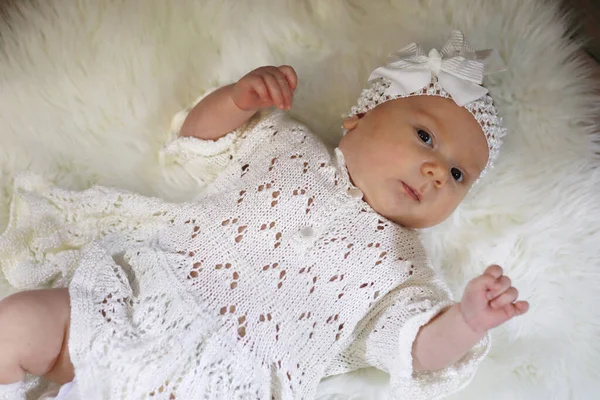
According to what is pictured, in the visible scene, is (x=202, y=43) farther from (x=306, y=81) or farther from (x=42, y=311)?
(x=42, y=311)

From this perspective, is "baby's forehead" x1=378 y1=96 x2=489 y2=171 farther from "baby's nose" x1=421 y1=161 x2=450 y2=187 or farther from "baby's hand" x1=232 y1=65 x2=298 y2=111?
"baby's hand" x1=232 y1=65 x2=298 y2=111

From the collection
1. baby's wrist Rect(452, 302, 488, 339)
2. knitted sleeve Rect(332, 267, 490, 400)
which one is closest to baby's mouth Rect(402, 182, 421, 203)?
knitted sleeve Rect(332, 267, 490, 400)

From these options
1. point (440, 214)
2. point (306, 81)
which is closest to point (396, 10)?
point (306, 81)

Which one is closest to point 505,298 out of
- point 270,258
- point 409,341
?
point 409,341

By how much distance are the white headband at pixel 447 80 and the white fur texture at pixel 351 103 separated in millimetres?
104

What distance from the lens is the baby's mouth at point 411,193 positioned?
1.16 meters

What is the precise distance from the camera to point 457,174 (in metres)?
1.19

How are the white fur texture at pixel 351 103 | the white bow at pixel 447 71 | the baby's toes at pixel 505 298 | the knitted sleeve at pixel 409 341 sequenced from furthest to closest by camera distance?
the white fur texture at pixel 351 103 → the white bow at pixel 447 71 → the knitted sleeve at pixel 409 341 → the baby's toes at pixel 505 298

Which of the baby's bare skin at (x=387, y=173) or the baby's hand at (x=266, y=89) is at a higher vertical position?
the baby's hand at (x=266, y=89)

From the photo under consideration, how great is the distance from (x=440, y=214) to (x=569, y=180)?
0.30 m

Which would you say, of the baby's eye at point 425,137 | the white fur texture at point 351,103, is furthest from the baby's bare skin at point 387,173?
the white fur texture at point 351,103

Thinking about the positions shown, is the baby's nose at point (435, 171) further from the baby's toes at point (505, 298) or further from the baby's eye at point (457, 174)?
the baby's toes at point (505, 298)

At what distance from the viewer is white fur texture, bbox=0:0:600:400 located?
1293 millimetres

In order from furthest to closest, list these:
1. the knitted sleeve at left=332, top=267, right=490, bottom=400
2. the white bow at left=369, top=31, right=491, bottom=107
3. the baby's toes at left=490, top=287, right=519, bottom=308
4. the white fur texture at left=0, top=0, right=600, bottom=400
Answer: the white fur texture at left=0, top=0, right=600, bottom=400 < the white bow at left=369, top=31, right=491, bottom=107 < the knitted sleeve at left=332, top=267, right=490, bottom=400 < the baby's toes at left=490, top=287, right=519, bottom=308
